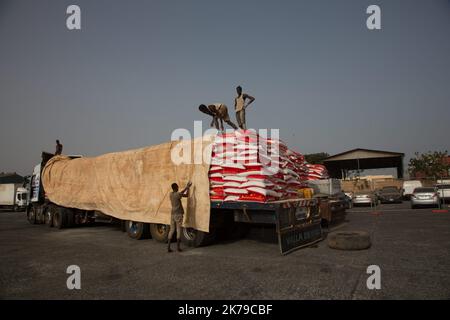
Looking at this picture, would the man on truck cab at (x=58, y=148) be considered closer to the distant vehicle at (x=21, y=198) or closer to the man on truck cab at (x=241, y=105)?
the man on truck cab at (x=241, y=105)

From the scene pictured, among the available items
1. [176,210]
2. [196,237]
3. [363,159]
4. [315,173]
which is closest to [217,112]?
[176,210]

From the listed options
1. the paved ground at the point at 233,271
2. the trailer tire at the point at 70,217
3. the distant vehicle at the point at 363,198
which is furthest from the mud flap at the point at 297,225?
the distant vehicle at the point at 363,198

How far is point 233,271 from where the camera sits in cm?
600

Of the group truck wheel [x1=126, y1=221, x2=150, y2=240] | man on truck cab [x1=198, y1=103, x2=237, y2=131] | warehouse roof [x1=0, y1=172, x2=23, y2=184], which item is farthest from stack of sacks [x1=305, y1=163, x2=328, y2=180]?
warehouse roof [x1=0, y1=172, x2=23, y2=184]

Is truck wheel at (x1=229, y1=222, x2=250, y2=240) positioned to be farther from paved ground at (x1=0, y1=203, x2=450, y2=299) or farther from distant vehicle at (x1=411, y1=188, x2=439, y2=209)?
distant vehicle at (x1=411, y1=188, x2=439, y2=209)

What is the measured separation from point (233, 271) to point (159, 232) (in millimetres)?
4257

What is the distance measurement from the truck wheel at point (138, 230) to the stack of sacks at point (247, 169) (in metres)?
3.29

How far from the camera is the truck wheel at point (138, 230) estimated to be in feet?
33.2

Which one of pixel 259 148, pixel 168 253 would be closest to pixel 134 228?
pixel 168 253

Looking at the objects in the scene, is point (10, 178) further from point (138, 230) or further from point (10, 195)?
point (138, 230)

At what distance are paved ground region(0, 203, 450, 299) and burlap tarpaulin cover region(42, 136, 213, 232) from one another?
1.09m

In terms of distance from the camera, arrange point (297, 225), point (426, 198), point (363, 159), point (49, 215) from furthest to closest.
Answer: point (363, 159)
point (426, 198)
point (49, 215)
point (297, 225)

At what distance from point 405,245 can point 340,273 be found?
134 inches

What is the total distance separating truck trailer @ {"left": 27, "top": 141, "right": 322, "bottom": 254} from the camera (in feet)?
25.0
